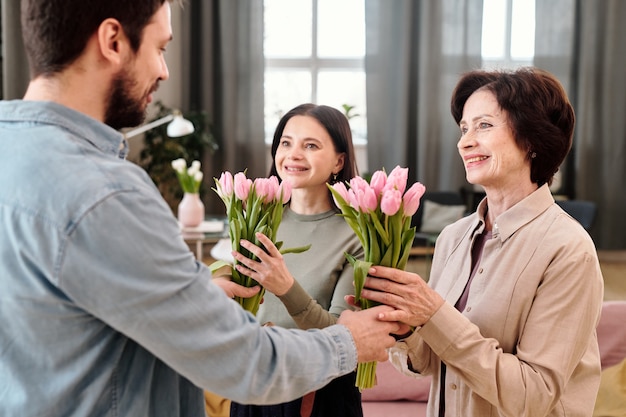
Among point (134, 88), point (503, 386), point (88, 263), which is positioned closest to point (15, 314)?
point (88, 263)

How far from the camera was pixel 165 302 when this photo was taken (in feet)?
3.02

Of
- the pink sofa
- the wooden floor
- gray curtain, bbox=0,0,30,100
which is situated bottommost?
the wooden floor

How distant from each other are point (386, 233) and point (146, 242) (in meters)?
0.58

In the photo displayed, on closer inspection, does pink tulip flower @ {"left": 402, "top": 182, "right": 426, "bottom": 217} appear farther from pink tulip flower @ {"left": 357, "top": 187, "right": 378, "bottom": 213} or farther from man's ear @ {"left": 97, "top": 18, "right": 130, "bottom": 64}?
man's ear @ {"left": 97, "top": 18, "right": 130, "bottom": 64}

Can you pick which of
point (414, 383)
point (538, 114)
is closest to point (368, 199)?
point (538, 114)

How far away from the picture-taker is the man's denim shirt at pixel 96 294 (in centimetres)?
89

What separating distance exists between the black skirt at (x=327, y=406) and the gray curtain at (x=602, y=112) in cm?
614

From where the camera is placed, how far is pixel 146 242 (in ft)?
2.98

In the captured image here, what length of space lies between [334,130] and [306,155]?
12 centimetres

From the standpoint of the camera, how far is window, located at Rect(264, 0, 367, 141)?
24.0 ft

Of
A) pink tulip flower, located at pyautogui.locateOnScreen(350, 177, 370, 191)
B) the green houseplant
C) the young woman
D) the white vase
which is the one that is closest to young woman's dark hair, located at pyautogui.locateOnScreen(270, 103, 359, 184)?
the young woman

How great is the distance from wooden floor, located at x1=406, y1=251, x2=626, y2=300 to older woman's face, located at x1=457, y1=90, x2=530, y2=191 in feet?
14.1

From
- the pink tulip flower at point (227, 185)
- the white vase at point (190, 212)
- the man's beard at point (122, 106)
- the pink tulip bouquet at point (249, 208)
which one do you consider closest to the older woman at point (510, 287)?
the pink tulip bouquet at point (249, 208)

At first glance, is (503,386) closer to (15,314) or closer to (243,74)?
(15,314)
